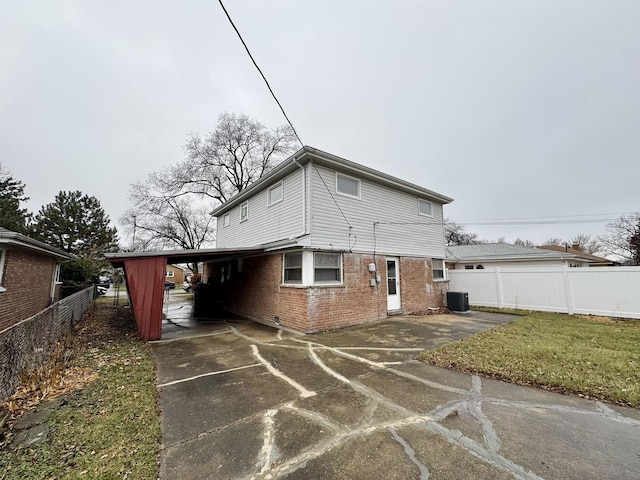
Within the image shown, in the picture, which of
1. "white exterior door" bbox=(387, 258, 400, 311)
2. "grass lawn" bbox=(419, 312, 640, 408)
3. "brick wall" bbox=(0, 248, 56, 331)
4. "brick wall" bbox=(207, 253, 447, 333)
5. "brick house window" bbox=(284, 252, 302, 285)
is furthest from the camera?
"white exterior door" bbox=(387, 258, 400, 311)

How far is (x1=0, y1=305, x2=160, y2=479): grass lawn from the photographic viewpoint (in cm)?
222

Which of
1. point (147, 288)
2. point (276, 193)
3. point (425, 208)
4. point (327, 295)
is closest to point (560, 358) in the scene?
point (327, 295)

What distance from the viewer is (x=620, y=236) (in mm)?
30938

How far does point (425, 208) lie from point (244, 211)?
8640mm

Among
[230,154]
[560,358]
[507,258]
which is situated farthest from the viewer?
[230,154]

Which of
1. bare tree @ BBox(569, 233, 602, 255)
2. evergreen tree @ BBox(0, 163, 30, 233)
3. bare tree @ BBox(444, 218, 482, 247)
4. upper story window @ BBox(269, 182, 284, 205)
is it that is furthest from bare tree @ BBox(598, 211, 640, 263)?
evergreen tree @ BBox(0, 163, 30, 233)

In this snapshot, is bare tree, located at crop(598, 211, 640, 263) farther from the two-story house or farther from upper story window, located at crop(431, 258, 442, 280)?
the two-story house

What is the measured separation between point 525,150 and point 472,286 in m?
8.88

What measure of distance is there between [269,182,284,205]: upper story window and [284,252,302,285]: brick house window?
233 cm

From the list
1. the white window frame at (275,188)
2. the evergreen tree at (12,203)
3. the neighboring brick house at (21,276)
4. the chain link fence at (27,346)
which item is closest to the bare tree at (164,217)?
the evergreen tree at (12,203)

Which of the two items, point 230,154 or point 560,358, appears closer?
point 560,358

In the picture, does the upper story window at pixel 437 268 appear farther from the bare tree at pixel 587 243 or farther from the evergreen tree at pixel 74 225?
the bare tree at pixel 587 243

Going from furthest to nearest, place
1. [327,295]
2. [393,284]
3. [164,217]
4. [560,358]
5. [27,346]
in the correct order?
[164,217] < [393,284] < [327,295] < [560,358] < [27,346]

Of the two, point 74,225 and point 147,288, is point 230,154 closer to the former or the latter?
point 74,225
